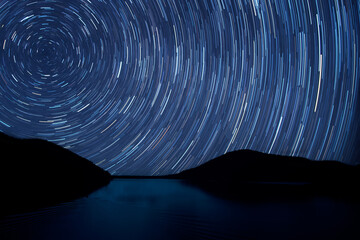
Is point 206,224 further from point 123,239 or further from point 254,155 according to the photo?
point 254,155

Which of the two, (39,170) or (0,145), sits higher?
(0,145)

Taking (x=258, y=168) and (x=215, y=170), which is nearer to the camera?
(x=258, y=168)

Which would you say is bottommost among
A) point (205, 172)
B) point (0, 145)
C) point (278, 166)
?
point (205, 172)

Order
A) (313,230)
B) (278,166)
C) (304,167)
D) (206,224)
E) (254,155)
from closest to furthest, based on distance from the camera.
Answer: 1. (313,230)
2. (206,224)
3. (304,167)
4. (278,166)
5. (254,155)

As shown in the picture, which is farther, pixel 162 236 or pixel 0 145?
pixel 0 145

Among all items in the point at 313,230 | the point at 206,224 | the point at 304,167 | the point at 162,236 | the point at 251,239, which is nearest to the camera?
the point at 251,239

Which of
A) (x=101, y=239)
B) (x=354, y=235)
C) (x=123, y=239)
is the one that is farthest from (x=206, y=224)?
(x=354, y=235)

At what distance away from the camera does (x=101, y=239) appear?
5.04 m

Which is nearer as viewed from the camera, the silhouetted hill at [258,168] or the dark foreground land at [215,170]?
the dark foreground land at [215,170]

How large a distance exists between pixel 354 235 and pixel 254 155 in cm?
15100

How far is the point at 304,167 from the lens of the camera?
4409 inches

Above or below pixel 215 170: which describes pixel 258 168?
above

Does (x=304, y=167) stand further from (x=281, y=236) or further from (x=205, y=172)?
(x=281, y=236)

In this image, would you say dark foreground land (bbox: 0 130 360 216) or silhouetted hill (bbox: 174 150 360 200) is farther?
silhouetted hill (bbox: 174 150 360 200)
